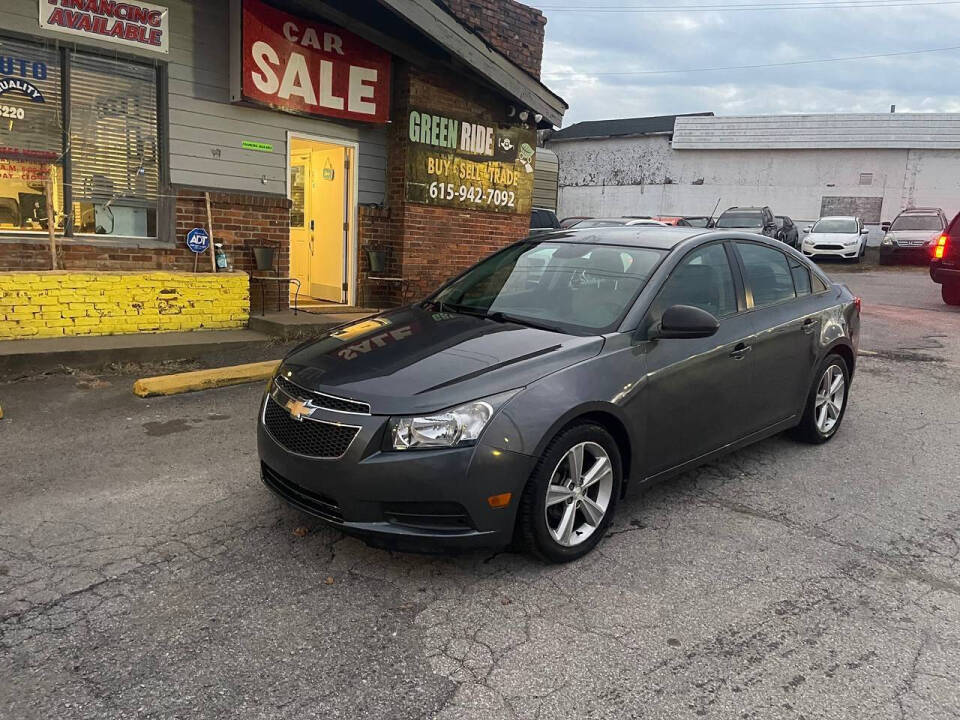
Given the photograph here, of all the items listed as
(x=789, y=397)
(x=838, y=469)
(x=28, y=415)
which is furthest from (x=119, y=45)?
(x=838, y=469)

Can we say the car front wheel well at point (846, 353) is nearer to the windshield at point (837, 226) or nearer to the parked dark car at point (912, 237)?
the parked dark car at point (912, 237)

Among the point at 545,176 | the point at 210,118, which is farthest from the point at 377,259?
the point at 545,176

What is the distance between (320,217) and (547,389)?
834 centimetres

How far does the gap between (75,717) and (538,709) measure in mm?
1511

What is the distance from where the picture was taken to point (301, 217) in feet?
37.0

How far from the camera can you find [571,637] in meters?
2.94

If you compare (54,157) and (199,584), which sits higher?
(54,157)

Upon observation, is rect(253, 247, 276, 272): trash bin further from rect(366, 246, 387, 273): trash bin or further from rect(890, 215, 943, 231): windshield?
rect(890, 215, 943, 231): windshield

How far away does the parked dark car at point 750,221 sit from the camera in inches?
831

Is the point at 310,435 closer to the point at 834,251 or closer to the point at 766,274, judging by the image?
the point at 766,274

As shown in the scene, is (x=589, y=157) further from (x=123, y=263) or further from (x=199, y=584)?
(x=199, y=584)

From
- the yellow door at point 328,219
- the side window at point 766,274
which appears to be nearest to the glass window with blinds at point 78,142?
the yellow door at point 328,219

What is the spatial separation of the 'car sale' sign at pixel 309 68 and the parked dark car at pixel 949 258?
933 centimetres

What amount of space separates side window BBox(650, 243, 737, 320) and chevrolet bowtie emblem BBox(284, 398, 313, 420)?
1.91 metres
